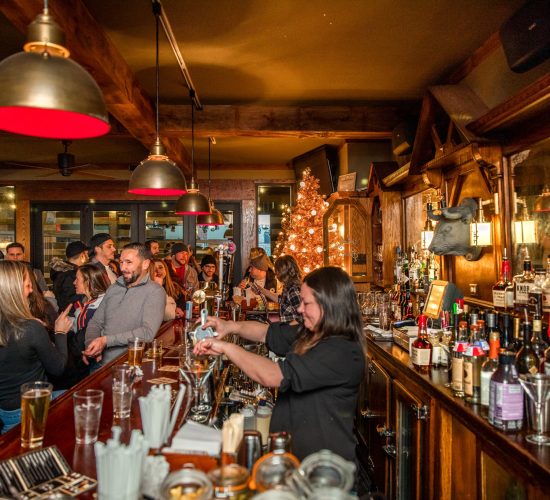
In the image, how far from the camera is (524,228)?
305 cm

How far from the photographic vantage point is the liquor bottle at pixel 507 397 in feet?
6.08

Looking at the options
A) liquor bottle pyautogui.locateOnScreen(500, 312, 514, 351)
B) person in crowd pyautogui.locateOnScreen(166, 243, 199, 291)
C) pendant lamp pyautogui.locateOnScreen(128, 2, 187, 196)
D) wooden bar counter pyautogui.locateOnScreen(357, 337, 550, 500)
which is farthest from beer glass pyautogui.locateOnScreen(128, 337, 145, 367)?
person in crowd pyautogui.locateOnScreen(166, 243, 199, 291)

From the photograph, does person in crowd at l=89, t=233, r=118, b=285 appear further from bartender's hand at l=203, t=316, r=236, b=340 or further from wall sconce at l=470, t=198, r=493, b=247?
wall sconce at l=470, t=198, r=493, b=247

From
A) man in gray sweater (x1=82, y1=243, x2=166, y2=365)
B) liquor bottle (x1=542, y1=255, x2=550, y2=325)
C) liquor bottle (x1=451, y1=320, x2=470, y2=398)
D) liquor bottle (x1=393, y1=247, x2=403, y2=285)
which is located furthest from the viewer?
liquor bottle (x1=393, y1=247, x2=403, y2=285)

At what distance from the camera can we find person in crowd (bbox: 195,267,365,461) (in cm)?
197

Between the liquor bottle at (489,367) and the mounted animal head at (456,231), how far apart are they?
5.35 ft

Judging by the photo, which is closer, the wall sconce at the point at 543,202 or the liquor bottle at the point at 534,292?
the liquor bottle at the point at 534,292

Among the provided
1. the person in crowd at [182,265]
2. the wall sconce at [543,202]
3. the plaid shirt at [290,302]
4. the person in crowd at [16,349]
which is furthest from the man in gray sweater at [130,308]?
the person in crowd at [182,265]

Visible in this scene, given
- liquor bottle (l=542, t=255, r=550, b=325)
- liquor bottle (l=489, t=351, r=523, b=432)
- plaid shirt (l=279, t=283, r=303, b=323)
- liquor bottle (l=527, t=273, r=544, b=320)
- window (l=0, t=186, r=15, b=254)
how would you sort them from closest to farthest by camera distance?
liquor bottle (l=489, t=351, r=523, b=432) < liquor bottle (l=527, t=273, r=544, b=320) < liquor bottle (l=542, t=255, r=550, b=325) < plaid shirt (l=279, t=283, r=303, b=323) < window (l=0, t=186, r=15, b=254)

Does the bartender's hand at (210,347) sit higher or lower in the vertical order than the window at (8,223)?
lower

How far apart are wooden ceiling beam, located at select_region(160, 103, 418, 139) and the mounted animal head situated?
8.54 feet

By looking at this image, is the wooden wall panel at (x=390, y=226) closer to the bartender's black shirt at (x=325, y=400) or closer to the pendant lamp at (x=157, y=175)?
the pendant lamp at (x=157, y=175)

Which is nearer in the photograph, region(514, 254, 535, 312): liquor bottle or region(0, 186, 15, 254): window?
region(514, 254, 535, 312): liquor bottle

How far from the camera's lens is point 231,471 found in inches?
49.1
